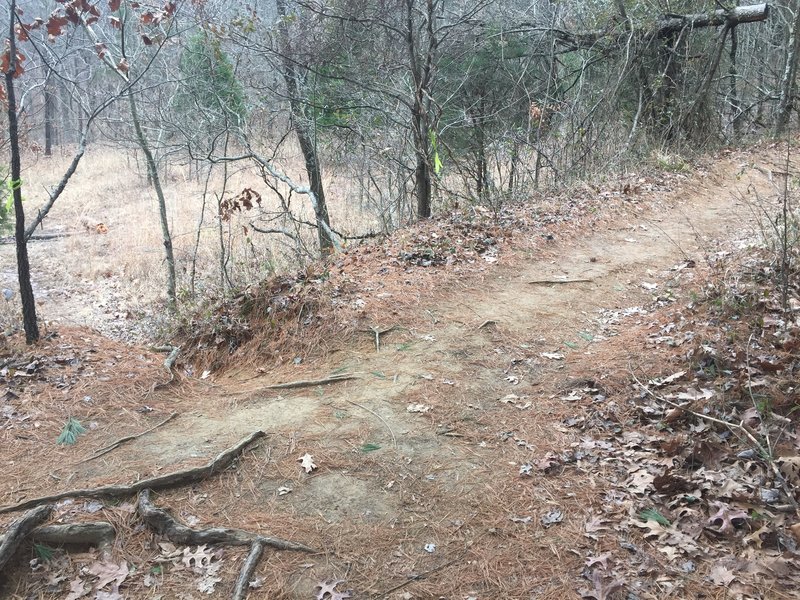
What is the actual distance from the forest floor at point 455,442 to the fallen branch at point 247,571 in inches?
2.0

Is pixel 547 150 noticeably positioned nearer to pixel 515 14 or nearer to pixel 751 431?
pixel 515 14

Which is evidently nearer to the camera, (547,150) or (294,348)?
(294,348)

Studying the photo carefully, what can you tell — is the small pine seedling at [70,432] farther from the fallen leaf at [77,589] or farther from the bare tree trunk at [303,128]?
the bare tree trunk at [303,128]

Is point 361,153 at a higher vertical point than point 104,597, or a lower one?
higher

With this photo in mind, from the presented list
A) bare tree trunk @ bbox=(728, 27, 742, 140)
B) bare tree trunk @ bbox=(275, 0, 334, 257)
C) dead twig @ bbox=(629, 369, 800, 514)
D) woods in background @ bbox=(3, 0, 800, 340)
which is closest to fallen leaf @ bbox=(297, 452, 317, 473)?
dead twig @ bbox=(629, 369, 800, 514)

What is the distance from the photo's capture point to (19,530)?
323 cm

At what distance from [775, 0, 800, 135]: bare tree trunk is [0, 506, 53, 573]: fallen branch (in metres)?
14.5

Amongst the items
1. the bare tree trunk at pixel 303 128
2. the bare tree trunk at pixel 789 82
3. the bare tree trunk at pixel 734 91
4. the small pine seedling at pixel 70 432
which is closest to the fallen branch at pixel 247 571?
the small pine seedling at pixel 70 432

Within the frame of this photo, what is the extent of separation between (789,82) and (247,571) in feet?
47.6

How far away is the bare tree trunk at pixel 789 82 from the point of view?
12158 mm

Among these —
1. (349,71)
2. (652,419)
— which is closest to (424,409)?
(652,419)

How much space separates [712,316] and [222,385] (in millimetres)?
4221

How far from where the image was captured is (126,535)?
10.9 ft

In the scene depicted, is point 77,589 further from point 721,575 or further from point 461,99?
point 461,99
